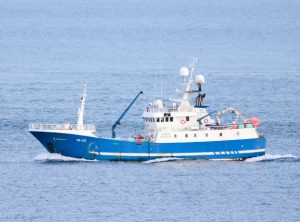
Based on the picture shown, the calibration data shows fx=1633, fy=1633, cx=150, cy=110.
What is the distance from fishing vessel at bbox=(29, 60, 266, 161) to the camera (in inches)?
5438

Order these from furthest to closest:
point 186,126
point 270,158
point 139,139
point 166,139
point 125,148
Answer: point 270,158 → point 186,126 → point 166,139 → point 139,139 → point 125,148

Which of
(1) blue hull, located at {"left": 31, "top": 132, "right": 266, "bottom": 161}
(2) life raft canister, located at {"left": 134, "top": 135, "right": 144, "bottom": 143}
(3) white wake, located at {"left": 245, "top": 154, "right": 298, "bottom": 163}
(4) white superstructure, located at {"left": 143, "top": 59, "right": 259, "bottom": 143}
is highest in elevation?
(4) white superstructure, located at {"left": 143, "top": 59, "right": 259, "bottom": 143}

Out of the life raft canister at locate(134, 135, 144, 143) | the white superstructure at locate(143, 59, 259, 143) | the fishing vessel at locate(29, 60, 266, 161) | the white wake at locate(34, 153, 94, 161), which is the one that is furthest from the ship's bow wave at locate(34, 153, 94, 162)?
the white superstructure at locate(143, 59, 259, 143)

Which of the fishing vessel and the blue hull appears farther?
the fishing vessel

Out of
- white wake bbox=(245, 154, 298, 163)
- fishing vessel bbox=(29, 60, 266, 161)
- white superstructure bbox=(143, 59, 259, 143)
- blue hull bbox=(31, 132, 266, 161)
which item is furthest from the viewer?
white wake bbox=(245, 154, 298, 163)

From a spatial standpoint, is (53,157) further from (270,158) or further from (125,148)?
(270,158)

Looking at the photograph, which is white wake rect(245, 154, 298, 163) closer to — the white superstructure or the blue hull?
the blue hull

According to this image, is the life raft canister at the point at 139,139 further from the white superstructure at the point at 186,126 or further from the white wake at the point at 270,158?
the white wake at the point at 270,158

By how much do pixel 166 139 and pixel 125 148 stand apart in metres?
3.69

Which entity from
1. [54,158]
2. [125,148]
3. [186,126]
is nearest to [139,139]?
[125,148]

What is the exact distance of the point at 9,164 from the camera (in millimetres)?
135750

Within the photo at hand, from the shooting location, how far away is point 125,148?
452ft

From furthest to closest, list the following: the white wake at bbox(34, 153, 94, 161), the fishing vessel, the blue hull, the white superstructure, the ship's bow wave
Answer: the white superstructure → the white wake at bbox(34, 153, 94, 161) → the ship's bow wave → the fishing vessel → the blue hull

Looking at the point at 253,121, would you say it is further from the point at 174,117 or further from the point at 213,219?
the point at 213,219
